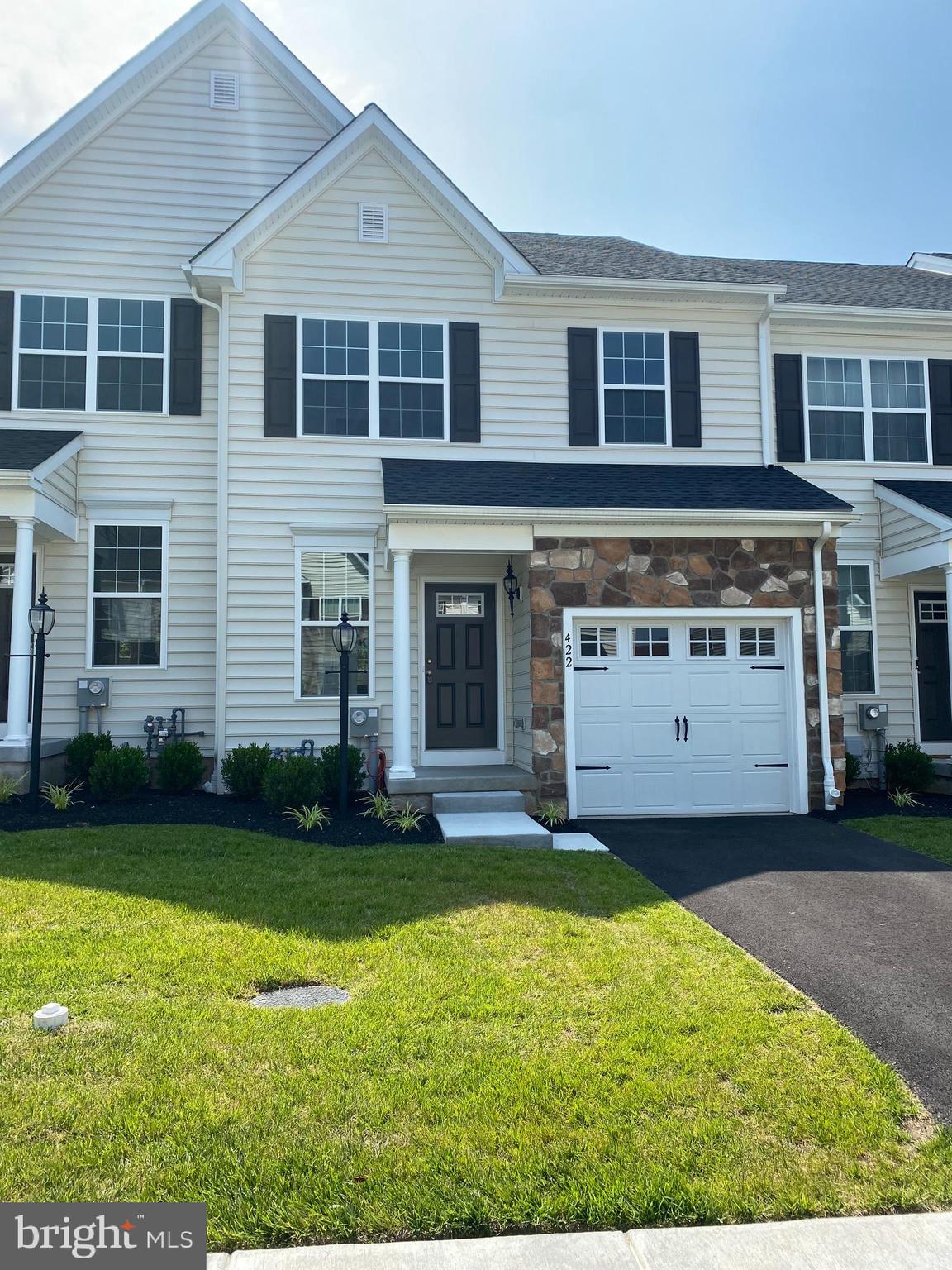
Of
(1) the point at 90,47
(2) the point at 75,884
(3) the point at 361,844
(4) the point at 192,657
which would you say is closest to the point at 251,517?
(4) the point at 192,657

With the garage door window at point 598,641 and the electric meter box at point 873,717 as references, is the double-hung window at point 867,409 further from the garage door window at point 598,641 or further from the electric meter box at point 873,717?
the garage door window at point 598,641

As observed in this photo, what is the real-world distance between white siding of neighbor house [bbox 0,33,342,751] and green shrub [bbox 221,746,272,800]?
3.85 feet

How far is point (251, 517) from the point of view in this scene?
11039 mm

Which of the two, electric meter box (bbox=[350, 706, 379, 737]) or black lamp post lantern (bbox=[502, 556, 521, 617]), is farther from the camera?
black lamp post lantern (bbox=[502, 556, 521, 617])

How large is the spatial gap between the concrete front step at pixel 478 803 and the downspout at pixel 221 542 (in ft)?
9.29

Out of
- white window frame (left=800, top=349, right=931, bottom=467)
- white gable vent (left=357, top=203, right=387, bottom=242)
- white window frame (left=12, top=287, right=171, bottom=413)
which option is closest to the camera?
white window frame (left=12, top=287, right=171, bottom=413)

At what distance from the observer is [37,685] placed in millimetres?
9227

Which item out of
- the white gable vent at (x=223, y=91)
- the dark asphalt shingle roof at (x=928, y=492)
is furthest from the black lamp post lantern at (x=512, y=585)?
the white gable vent at (x=223, y=91)

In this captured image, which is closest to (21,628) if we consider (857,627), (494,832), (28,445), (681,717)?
(28,445)

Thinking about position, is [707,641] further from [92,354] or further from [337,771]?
[92,354]

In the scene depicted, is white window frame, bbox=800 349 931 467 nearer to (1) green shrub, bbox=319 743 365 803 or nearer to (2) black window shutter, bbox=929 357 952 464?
(2) black window shutter, bbox=929 357 952 464

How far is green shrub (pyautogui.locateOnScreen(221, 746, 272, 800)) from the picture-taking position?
1020 centimetres

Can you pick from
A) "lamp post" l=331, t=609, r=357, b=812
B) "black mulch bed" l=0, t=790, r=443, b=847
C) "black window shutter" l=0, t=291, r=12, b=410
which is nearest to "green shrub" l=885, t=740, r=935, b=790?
"black mulch bed" l=0, t=790, r=443, b=847

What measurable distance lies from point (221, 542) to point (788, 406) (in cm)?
801
